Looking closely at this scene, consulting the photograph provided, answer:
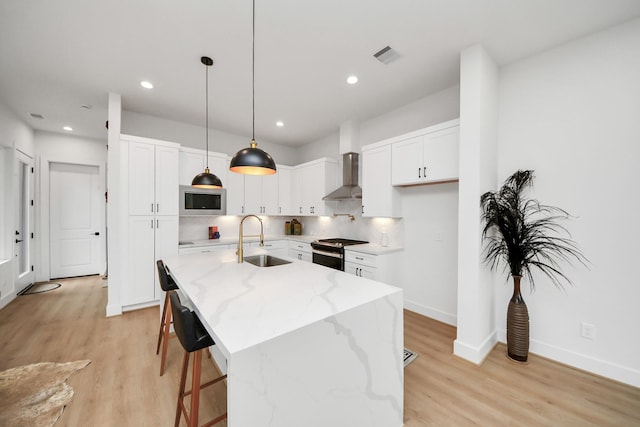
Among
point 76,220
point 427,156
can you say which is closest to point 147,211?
point 76,220

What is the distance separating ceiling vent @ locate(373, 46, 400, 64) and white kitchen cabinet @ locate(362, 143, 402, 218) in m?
1.12

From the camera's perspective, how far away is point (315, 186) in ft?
15.9

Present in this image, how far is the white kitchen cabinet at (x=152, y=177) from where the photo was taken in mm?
3555

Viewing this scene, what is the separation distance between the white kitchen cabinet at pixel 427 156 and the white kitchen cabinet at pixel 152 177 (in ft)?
10.7

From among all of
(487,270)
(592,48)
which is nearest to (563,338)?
(487,270)

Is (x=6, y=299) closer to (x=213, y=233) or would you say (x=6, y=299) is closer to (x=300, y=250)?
(x=213, y=233)

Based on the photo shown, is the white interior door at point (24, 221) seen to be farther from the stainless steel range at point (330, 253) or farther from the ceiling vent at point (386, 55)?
the ceiling vent at point (386, 55)

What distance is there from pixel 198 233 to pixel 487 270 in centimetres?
436

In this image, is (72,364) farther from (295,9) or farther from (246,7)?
(295,9)

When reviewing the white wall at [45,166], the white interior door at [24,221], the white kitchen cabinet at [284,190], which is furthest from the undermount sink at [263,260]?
the white wall at [45,166]

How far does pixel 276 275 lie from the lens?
6.59 ft

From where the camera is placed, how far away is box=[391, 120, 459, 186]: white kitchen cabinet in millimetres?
2869

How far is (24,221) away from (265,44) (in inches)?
217

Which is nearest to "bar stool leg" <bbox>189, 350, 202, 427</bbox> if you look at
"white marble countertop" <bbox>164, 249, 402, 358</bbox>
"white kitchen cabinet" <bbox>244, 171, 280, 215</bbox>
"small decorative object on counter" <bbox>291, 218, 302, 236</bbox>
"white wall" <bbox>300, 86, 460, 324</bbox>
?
"white marble countertop" <bbox>164, 249, 402, 358</bbox>
